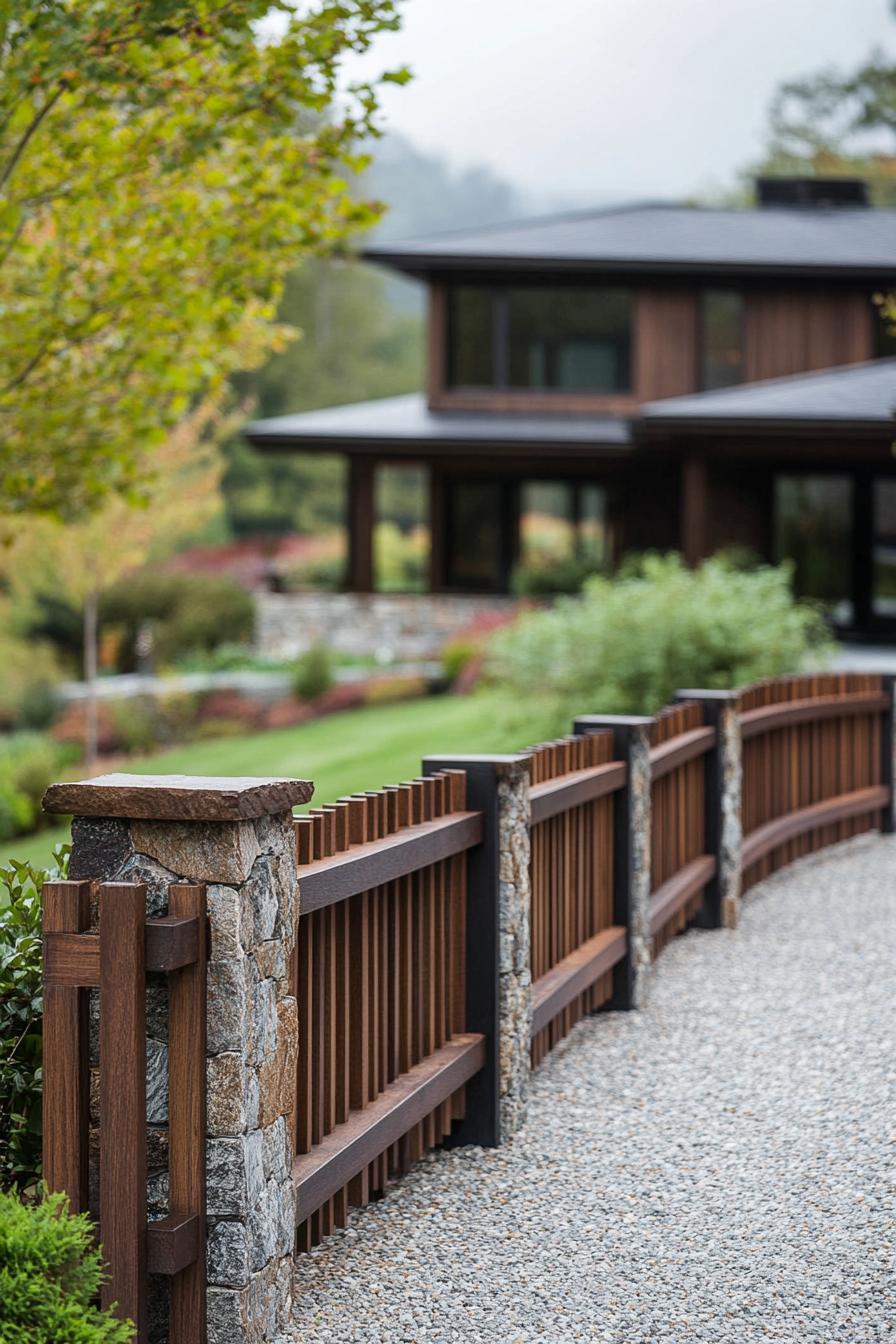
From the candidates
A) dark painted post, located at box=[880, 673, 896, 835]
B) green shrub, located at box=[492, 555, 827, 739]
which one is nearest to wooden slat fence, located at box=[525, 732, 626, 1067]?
dark painted post, located at box=[880, 673, 896, 835]

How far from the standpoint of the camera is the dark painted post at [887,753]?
10961mm

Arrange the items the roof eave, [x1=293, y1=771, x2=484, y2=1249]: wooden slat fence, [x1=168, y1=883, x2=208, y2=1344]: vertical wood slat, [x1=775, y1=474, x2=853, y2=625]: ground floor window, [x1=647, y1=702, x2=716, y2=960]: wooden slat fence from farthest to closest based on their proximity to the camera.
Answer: the roof eave, [x1=775, y1=474, x2=853, y2=625]: ground floor window, [x1=647, y1=702, x2=716, y2=960]: wooden slat fence, [x1=293, y1=771, x2=484, y2=1249]: wooden slat fence, [x1=168, y1=883, x2=208, y2=1344]: vertical wood slat

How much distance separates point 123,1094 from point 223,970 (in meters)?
0.32

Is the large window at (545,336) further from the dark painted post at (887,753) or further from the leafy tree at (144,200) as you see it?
the leafy tree at (144,200)

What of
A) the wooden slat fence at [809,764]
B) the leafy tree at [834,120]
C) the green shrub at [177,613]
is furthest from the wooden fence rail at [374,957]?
the leafy tree at [834,120]

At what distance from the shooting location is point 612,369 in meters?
→ 24.2

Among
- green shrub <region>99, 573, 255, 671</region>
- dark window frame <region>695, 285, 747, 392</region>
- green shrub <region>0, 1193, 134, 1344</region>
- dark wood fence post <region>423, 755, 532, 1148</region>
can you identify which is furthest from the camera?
green shrub <region>99, 573, 255, 671</region>

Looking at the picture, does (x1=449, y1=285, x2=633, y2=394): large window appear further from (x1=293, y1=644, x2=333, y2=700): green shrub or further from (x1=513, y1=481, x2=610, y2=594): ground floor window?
(x1=293, y1=644, x2=333, y2=700): green shrub

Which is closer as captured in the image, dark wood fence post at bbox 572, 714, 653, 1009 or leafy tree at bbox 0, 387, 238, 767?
dark wood fence post at bbox 572, 714, 653, 1009

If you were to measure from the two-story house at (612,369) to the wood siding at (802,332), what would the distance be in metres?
0.02

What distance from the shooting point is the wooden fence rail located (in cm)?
308

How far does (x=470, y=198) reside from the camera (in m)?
104

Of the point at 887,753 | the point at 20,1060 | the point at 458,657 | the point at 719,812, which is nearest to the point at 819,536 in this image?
the point at 458,657

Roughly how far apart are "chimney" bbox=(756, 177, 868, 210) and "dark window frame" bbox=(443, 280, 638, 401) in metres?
5.05
